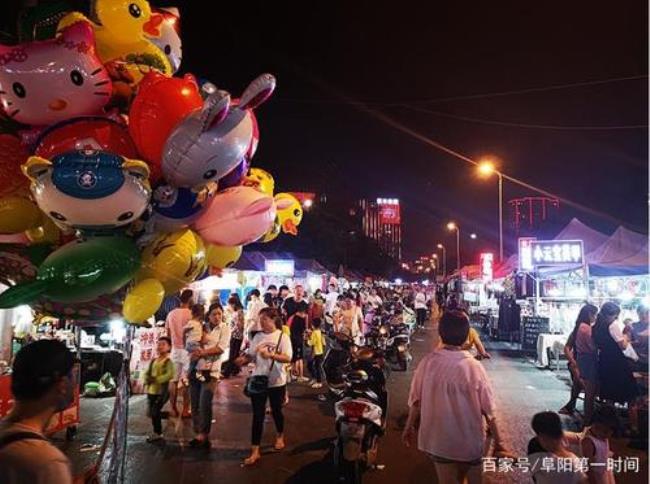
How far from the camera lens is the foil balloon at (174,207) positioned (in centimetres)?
357

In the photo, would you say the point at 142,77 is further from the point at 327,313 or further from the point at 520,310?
the point at 520,310

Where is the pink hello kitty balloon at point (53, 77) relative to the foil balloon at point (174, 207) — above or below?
above

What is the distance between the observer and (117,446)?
3836 mm

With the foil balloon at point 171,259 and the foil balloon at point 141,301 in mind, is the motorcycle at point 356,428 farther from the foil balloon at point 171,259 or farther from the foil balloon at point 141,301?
the foil balloon at point 141,301

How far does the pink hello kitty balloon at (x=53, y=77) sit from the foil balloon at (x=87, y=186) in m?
0.43

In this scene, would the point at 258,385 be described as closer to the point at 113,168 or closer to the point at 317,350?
the point at 113,168

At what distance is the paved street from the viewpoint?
6.07 metres

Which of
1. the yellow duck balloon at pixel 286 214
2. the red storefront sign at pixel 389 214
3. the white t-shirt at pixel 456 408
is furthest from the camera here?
the red storefront sign at pixel 389 214

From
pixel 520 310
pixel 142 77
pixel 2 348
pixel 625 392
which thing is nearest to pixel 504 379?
pixel 625 392

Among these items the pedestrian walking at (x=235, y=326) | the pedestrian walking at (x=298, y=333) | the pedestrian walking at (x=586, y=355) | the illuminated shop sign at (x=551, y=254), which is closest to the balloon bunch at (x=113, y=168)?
the pedestrian walking at (x=586, y=355)

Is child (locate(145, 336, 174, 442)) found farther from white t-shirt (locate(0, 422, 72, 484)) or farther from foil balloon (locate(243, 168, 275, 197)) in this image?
white t-shirt (locate(0, 422, 72, 484))

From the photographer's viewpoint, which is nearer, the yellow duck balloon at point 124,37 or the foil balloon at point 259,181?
the yellow duck balloon at point 124,37

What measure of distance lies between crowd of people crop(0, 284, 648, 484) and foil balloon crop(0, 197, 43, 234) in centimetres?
139

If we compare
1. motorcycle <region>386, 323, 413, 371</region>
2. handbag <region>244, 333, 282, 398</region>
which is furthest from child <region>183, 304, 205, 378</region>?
motorcycle <region>386, 323, 413, 371</region>
